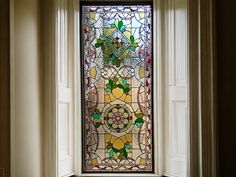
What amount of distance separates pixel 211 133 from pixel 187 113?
217mm

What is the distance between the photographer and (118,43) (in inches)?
115

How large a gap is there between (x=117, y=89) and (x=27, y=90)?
0.85m

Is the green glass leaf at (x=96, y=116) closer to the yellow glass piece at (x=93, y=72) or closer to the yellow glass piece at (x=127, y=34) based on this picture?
the yellow glass piece at (x=93, y=72)

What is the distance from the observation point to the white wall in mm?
2168

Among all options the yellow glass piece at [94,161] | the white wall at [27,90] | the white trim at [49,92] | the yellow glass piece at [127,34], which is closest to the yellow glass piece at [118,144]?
the yellow glass piece at [94,161]

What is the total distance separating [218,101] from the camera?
7.71 feet

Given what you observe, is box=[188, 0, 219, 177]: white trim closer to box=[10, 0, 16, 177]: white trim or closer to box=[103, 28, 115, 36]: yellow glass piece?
box=[103, 28, 115, 36]: yellow glass piece

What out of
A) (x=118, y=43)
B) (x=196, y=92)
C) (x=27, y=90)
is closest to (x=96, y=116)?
(x=118, y=43)

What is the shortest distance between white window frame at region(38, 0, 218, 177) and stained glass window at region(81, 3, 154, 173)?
15.8 inches

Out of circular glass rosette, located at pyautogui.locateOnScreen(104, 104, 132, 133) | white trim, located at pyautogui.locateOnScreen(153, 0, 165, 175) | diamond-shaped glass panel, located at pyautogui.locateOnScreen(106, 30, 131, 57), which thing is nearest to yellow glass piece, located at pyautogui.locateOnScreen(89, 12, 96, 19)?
diamond-shaped glass panel, located at pyautogui.locateOnScreen(106, 30, 131, 57)

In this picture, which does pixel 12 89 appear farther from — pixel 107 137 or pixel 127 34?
pixel 127 34
